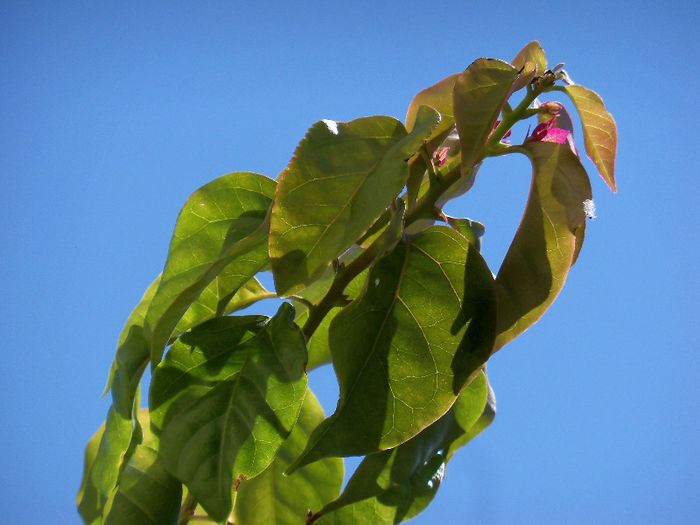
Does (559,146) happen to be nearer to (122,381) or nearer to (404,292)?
(404,292)

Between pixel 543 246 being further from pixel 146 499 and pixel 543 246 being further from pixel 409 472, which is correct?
pixel 146 499

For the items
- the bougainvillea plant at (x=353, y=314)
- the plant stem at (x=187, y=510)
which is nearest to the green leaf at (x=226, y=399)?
the bougainvillea plant at (x=353, y=314)

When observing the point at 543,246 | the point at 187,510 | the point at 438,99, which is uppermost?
the point at 438,99

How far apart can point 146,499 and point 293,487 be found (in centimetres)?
10

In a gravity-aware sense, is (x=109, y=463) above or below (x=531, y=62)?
below

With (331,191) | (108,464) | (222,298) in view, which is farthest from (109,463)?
(331,191)

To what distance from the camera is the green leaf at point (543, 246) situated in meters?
0.30

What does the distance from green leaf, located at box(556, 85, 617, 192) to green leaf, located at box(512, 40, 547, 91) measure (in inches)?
0.7

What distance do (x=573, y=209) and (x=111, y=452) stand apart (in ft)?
0.95

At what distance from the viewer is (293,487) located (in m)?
0.44

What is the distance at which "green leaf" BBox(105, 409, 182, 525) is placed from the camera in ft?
1.26

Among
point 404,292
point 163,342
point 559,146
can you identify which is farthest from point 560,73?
point 163,342

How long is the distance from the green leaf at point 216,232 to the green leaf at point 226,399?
3cm

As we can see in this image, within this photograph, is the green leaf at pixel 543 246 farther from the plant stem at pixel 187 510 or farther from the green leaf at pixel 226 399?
the plant stem at pixel 187 510
